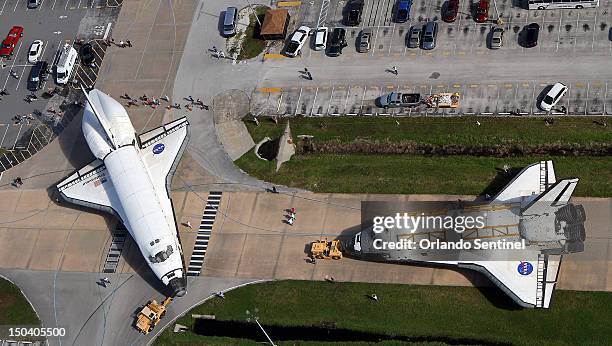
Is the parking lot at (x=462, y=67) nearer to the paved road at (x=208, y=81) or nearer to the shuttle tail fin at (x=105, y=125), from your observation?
the paved road at (x=208, y=81)

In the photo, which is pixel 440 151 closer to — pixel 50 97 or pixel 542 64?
pixel 542 64

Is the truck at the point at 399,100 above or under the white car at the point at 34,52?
under

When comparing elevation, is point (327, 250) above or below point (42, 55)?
below

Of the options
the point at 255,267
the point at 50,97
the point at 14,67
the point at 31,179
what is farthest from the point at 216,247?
the point at 14,67

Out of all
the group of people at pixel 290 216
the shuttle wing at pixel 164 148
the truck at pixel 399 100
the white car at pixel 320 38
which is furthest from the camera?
the white car at pixel 320 38

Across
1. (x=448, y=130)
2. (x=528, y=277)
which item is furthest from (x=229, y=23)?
(x=528, y=277)

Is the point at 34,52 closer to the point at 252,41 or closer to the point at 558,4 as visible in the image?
the point at 252,41

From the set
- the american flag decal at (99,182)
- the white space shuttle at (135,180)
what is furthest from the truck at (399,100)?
the american flag decal at (99,182)
